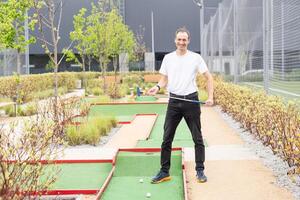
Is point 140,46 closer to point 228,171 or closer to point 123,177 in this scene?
point 228,171

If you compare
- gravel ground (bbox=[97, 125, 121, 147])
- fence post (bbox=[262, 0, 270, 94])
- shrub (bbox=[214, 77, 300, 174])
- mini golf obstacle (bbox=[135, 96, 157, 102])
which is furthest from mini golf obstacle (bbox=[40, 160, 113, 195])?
mini golf obstacle (bbox=[135, 96, 157, 102])

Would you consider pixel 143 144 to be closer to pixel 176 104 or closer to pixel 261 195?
pixel 176 104

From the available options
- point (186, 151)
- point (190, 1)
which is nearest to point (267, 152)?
point (186, 151)

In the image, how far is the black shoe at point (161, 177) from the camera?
6320 millimetres

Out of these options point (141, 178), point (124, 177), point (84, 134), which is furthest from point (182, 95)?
point (84, 134)

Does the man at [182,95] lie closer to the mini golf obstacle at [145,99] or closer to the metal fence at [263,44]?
the metal fence at [263,44]

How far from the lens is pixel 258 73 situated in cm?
1151

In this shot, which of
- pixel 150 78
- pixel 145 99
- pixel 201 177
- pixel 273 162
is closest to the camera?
pixel 201 177

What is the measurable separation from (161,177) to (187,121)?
74 centimetres

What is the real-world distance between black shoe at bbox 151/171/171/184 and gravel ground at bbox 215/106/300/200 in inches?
51.7

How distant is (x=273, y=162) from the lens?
7.22 meters

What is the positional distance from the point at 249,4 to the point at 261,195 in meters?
7.49

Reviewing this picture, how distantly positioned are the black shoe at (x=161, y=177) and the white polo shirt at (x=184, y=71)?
1.00 m

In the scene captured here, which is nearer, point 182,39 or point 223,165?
point 182,39
